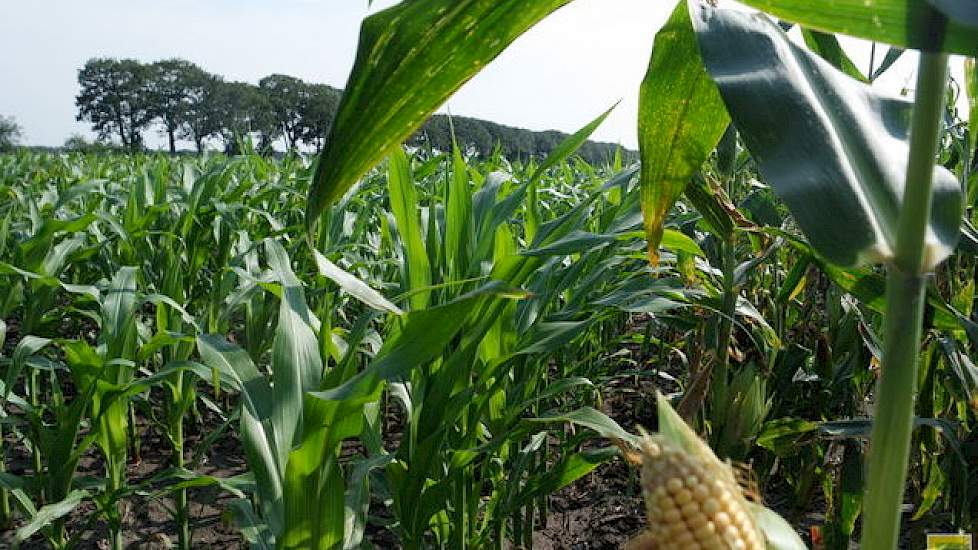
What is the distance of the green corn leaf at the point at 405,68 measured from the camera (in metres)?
0.53

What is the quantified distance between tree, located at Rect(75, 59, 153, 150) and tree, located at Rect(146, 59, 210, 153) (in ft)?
2.11

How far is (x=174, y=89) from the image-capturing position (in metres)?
68.6

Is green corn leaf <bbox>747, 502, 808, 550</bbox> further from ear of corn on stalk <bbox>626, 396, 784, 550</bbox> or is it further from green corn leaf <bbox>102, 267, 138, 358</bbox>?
green corn leaf <bbox>102, 267, 138, 358</bbox>

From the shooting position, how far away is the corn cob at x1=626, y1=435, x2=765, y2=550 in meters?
0.45

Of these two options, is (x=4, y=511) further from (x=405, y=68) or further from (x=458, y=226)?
(x=405, y=68)

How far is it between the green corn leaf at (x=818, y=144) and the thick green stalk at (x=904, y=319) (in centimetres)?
2

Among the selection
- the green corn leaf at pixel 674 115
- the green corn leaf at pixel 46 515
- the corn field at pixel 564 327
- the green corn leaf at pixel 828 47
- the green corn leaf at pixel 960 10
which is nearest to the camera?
the green corn leaf at pixel 960 10

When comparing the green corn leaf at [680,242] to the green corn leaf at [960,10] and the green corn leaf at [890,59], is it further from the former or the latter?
the green corn leaf at [960,10]

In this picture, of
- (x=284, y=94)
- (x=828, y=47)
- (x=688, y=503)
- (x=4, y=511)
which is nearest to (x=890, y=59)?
(x=828, y=47)

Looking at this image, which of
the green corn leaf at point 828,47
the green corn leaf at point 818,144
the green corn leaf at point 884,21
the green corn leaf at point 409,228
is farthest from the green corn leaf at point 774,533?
the green corn leaf at point 409,228

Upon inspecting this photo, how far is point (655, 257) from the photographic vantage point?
896 mm

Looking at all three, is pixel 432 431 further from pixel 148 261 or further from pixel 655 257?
pixel 148 261

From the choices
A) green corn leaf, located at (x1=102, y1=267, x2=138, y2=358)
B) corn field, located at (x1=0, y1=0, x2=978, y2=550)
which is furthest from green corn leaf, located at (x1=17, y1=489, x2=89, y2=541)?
green corn leaf, located at (x1=102, y1=267, x2=138, y2=358)

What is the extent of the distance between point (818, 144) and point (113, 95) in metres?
74.8
